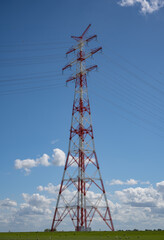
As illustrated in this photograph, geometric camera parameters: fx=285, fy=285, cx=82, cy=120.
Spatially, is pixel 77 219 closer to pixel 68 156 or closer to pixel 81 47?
pixel 68 156

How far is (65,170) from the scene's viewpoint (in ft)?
169

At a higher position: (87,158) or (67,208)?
(87,158)

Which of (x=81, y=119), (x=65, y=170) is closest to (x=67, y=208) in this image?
(x=65, y=170)

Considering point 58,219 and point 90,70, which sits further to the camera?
point 90,70

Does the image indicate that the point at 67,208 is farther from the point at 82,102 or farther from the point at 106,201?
the point at 82,102

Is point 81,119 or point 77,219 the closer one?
point 77,219

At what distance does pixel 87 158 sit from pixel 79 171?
2.81 metres

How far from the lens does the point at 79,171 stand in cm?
5153

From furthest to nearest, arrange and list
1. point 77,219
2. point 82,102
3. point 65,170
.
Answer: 1. point 82,102
2. point 65,170
3. point 77,219

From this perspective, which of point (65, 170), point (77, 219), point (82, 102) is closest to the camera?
point (77, 219)

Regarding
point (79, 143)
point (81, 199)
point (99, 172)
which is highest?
point (79, 143)

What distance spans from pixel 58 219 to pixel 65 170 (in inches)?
332

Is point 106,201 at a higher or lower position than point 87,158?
lower

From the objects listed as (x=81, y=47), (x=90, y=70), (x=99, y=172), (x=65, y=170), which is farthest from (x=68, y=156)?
(x=81, y=47)
